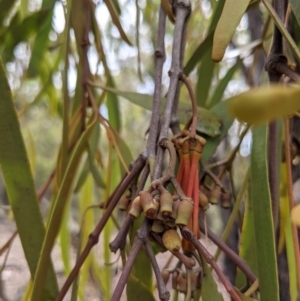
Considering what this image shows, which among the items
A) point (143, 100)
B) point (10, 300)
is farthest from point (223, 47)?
point (10, 300)

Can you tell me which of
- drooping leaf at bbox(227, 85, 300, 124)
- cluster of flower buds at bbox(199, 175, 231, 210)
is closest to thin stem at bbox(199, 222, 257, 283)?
cluster of flower buds at bbox(199, 175, 231, 210)

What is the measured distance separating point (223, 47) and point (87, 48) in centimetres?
28

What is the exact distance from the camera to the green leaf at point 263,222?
12.1 inches

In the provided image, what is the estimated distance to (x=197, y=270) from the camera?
1.36 ft

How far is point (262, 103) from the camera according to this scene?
0.12 m

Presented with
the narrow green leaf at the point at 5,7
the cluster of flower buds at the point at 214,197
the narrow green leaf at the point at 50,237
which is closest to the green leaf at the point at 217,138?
the cluster of flower buds at the point at 214,197

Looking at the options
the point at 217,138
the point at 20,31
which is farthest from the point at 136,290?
the point at 20,31

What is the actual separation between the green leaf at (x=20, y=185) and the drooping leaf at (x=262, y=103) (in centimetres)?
Answer: 28

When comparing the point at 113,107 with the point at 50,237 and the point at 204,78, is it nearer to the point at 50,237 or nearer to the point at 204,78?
the point at 204,78

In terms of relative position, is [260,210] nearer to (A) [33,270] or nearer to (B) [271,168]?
(B) [271,168]

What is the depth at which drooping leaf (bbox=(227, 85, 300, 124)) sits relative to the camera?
122 millimetres

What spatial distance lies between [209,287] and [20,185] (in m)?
0.18

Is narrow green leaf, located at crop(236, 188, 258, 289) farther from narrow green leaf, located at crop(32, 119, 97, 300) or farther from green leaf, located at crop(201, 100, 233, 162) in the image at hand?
narrow green leaf, located at crop(32, 119, 97, 300)

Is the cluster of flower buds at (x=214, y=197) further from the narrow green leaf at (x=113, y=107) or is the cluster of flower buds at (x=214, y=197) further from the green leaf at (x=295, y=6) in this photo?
the narrow green leaf at (x=113, y=107)
